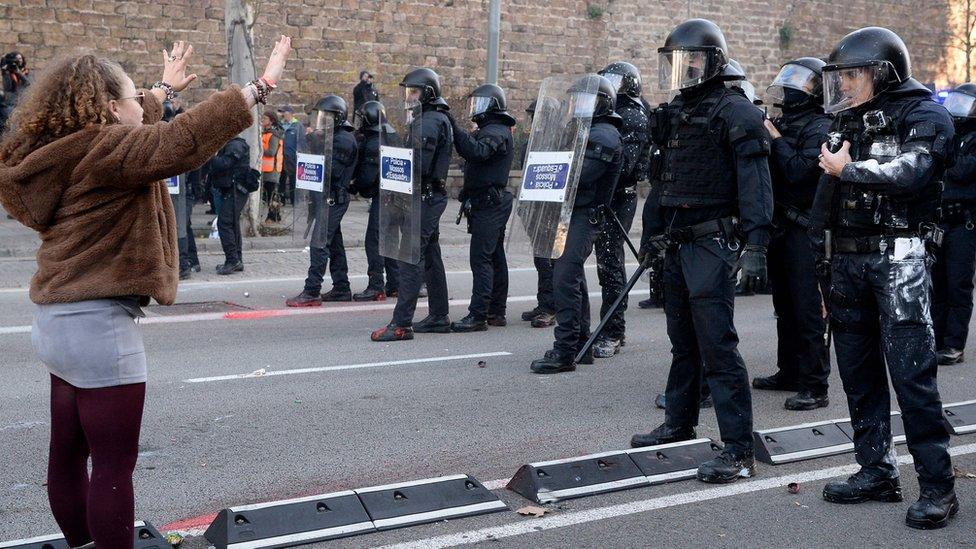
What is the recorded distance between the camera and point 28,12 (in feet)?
65.0

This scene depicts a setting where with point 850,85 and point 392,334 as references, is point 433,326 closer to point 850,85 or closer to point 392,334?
point 392,334

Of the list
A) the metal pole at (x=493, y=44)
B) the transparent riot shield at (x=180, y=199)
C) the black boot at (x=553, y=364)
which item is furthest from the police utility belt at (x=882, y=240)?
the metal pole at (x=493, y=44)

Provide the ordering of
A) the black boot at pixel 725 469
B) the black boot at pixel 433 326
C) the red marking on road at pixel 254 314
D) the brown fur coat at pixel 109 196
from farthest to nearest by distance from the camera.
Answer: the red marking on road at pixel 254 314 → the black boot at pixel 433 326 → the black boot at pixel 725 469 → the brown fur coat at pixel 109 196

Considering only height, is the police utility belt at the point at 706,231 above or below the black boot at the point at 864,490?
above

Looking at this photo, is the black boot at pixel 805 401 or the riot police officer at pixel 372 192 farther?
the riot police officer at pixel 372 192

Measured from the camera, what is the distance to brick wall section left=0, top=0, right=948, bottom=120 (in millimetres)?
20500

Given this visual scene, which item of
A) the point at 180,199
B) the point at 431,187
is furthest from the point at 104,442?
the point at 180,199

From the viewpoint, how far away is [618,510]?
15.9ft

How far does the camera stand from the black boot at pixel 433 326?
941 cm

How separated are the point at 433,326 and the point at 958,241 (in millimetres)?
4173

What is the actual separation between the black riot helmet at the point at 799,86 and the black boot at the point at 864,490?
8.82ft

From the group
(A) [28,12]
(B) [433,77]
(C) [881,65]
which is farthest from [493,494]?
(A) [28,12]

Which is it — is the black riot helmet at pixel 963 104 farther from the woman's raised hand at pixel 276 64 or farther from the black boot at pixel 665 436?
the woman's raised hand at pixel 276 64

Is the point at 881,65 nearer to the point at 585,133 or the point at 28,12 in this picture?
the point at 585,133
